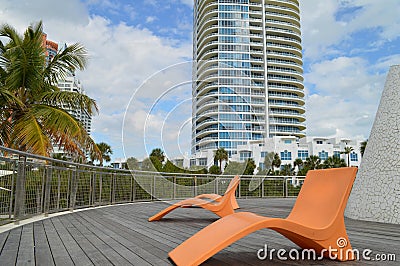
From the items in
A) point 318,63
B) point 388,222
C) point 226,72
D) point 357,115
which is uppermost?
point 318,63

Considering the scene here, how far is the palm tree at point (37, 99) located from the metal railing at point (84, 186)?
125 centimetres

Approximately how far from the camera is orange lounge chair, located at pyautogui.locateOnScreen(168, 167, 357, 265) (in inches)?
86.6

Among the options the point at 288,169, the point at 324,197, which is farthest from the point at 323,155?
the point at 324,197

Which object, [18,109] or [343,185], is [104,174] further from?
→ [343,185]

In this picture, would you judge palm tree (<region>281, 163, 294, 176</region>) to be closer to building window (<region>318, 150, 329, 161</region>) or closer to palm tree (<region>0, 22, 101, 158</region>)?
building window (<region>318, 150, 329, 161</region>)

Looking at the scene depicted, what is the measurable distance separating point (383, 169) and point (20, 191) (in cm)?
558

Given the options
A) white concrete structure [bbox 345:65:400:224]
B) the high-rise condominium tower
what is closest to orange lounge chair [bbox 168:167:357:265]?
white concrete structure [bbox 345:65:400:224]

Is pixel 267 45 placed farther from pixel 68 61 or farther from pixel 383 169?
pixel 383 169

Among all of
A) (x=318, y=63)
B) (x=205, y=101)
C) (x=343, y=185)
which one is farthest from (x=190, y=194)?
(x=318, y=63)

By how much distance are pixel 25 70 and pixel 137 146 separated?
4.88 meters

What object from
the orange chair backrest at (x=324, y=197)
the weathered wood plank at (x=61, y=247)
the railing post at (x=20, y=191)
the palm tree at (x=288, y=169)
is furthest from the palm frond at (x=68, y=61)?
the palm tree at (x=288, y=169)

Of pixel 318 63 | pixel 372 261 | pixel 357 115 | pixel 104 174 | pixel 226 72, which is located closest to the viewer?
pixel 372 261

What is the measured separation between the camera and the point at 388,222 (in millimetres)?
5176

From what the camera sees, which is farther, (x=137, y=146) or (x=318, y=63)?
(x=318, y=63)
